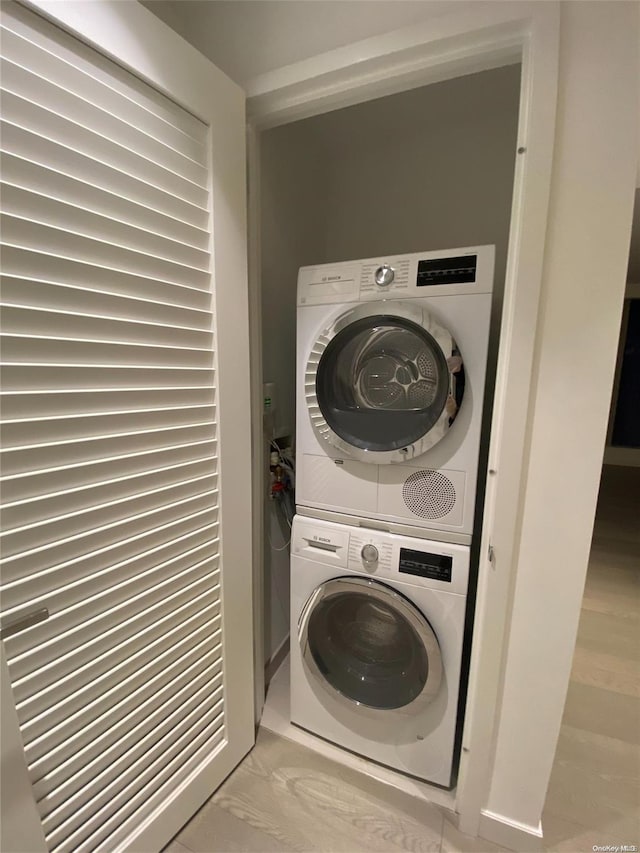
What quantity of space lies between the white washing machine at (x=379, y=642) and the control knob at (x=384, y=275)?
30.2 inches

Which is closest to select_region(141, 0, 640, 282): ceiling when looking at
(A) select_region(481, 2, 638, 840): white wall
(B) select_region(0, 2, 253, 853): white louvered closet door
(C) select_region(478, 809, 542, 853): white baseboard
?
(B) select_region(0, 2, 253, 853): white louvered closet door

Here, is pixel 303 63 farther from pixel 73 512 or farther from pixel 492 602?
pixel 492 602

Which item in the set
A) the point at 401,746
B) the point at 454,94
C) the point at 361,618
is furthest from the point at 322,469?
the point at 454,94

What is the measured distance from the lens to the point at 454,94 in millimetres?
1505

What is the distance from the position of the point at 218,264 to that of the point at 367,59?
62 centimetres

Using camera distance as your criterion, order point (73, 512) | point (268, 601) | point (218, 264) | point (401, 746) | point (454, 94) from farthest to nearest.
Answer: point (268, 601) < point (454, 94) < point (401, 746) < point (218, 264) < point (73, 512)

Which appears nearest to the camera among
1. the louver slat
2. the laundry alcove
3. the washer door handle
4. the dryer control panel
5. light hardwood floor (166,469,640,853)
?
the louver slat

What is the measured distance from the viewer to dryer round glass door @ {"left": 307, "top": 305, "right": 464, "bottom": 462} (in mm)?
1062

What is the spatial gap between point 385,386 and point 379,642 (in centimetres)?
89

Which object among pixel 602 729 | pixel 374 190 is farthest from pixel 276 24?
pixel 602 729

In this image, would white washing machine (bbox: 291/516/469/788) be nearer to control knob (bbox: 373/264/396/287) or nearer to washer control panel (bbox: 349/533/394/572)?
washer control panel (bbox: 349/533/394/572)

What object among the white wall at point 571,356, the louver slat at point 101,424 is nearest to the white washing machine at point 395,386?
the white wall at point 571,356

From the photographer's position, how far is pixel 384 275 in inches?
43.4

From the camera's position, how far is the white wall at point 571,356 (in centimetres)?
77
